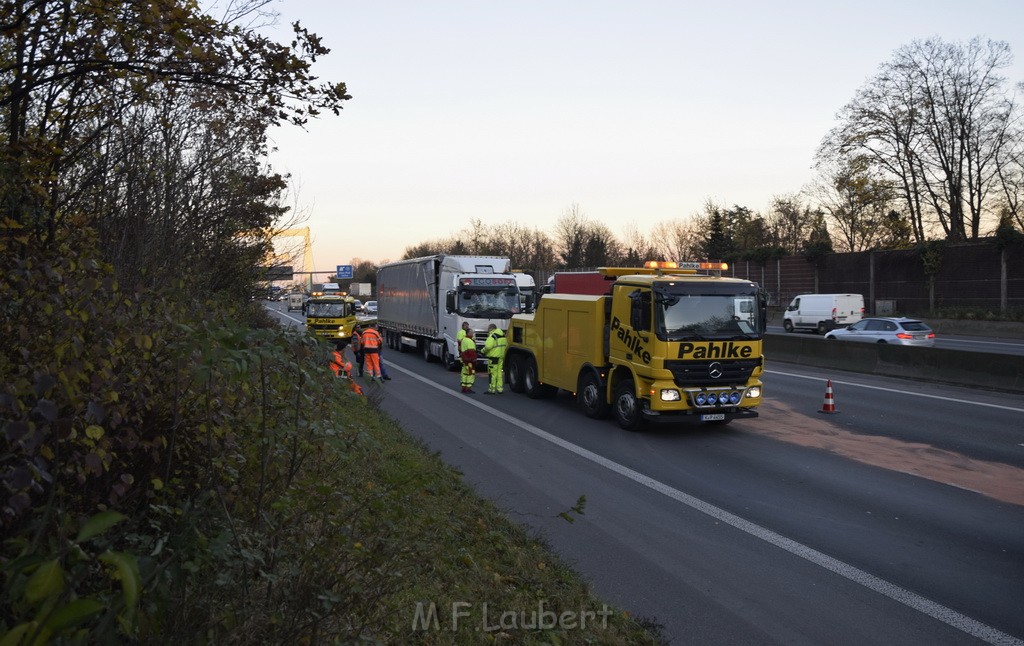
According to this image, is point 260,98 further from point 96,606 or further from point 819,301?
point 819,301

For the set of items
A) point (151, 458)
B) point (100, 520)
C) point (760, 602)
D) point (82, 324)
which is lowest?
point (760, 602)

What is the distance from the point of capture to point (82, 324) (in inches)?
164

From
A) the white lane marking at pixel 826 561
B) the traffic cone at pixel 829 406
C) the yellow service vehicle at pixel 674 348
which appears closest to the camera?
the white lane marking at pixel 826 561

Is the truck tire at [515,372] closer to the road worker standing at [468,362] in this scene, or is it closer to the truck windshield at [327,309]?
the road worker standing at [468,362]

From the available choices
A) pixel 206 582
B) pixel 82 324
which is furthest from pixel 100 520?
pixel 82 324

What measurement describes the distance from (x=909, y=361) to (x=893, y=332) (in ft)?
23.6

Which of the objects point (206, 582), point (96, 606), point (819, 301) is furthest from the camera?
point (819, 301)

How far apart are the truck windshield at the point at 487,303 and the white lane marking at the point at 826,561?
37.8 feet

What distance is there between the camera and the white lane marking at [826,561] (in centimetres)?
571

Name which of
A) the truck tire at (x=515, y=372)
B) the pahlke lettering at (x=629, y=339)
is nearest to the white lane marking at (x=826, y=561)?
the pahlke lettering at (x=629, y=339)

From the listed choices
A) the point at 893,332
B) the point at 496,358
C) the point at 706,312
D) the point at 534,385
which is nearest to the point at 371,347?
the point at 496,358

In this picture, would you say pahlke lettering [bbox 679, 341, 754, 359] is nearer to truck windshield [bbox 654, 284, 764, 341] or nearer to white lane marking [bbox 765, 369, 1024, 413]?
truck windshield [bbox 654, 284, 764, 341]

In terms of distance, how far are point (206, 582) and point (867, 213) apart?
64.8 meters

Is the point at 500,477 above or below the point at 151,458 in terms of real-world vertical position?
below
